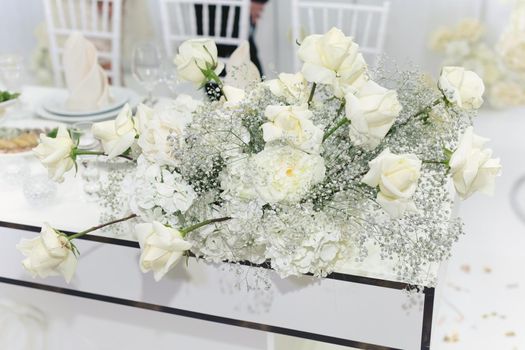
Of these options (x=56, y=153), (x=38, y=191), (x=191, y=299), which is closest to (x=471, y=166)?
(x=191, y=299)

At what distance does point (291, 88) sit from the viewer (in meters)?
1.12

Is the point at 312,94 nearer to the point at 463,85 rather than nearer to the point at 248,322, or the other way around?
the point at 463,85

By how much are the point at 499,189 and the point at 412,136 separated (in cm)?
171

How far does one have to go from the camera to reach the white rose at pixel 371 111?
3.14 ft

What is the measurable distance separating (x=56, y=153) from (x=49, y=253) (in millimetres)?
164

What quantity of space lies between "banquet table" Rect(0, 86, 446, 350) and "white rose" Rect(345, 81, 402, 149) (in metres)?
0.25

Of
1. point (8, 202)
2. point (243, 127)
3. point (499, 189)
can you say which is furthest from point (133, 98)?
point (499, 189)

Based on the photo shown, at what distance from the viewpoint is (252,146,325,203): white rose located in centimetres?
101

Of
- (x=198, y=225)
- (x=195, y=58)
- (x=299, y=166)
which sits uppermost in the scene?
(x=195, y=58)

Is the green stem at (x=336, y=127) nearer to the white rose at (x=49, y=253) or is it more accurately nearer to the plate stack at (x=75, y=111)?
the white rose at (x=49, y=253)

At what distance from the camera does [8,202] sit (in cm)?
140

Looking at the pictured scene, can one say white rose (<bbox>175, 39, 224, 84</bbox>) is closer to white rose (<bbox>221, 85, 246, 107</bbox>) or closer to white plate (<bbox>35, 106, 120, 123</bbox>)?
white rose (<bbox>221, 85, 246, 107</bbox>)

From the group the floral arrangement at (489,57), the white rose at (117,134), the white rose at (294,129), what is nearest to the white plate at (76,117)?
the white rose at (117,134)

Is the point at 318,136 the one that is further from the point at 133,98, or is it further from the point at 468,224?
the point at 468,224
